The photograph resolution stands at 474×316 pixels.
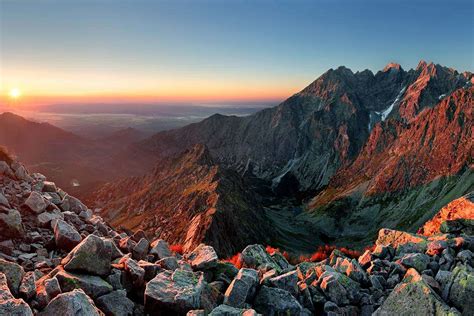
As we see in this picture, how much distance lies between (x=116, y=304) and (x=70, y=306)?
273 centimetres

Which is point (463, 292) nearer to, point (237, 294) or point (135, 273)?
point (237, 294)

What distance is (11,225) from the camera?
16.2 metres

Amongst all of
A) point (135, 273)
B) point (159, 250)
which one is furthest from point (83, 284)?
point (159, 250)

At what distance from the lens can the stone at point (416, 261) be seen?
61.0 feet

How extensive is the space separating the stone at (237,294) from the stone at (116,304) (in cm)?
397

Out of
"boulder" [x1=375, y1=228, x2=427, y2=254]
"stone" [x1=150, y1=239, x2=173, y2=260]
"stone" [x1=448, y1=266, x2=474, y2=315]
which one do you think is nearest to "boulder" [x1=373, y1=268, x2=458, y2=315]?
"stone" [x1=448, y1=266, x2=474, y2=315]

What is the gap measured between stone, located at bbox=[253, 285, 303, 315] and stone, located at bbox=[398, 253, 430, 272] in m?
7.79

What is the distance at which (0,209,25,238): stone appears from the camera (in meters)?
16.0

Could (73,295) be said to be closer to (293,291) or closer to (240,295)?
(240,295)

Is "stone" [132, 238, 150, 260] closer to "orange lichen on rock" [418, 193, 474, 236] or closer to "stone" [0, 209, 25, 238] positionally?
"stone" [0, 209, 25, 238]

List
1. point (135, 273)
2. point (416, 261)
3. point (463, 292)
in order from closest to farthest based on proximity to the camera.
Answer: point (463, 292), point (135, 273), point (416, 261)

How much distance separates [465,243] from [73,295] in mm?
21066

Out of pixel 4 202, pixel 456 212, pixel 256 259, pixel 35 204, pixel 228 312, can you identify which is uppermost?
pixel 4 202

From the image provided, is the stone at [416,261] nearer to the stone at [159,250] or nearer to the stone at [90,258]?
the stone at [159,250]
